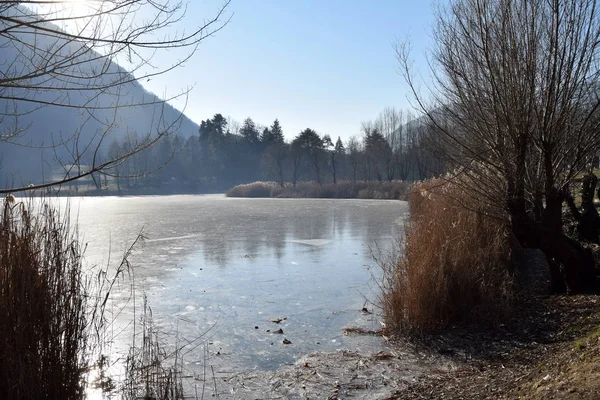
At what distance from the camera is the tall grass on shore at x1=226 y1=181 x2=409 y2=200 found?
40.1 m

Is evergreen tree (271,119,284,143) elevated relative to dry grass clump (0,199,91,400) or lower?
elevated

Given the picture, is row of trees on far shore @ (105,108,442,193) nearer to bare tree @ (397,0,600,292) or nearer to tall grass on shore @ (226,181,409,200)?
tall grass on shore @ (226,181,409,200)

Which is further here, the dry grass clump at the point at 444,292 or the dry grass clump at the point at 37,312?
the dry grass clump at the point at 444,292

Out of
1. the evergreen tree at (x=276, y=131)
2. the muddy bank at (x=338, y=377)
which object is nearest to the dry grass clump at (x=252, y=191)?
the evergreen tree at (x=276, y=131)

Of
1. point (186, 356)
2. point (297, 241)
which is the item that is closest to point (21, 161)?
point (297, 241)

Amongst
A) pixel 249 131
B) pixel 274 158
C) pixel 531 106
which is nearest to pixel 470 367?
pixel 531 106

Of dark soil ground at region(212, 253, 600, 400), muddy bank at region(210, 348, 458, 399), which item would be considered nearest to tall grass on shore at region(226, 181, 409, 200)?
dark soil ground at region(212, 253, 600, 400)

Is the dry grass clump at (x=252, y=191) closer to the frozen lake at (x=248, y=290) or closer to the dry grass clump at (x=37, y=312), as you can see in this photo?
the frozen lake at (x=248, y=290)

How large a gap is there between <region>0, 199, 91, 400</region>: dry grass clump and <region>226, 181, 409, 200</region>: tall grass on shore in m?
33.5

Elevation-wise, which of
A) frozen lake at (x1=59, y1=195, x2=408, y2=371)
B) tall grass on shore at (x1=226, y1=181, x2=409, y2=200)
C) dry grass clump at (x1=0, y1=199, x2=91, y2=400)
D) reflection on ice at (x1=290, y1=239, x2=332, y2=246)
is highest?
tall grass on shore at (x1=226, y1=181, x2=409, y2=200)

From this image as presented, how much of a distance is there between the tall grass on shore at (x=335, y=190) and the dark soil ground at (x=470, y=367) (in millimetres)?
31266

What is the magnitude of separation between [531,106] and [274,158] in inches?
2212

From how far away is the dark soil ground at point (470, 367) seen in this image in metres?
3.26

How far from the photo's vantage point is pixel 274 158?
2393 inches
